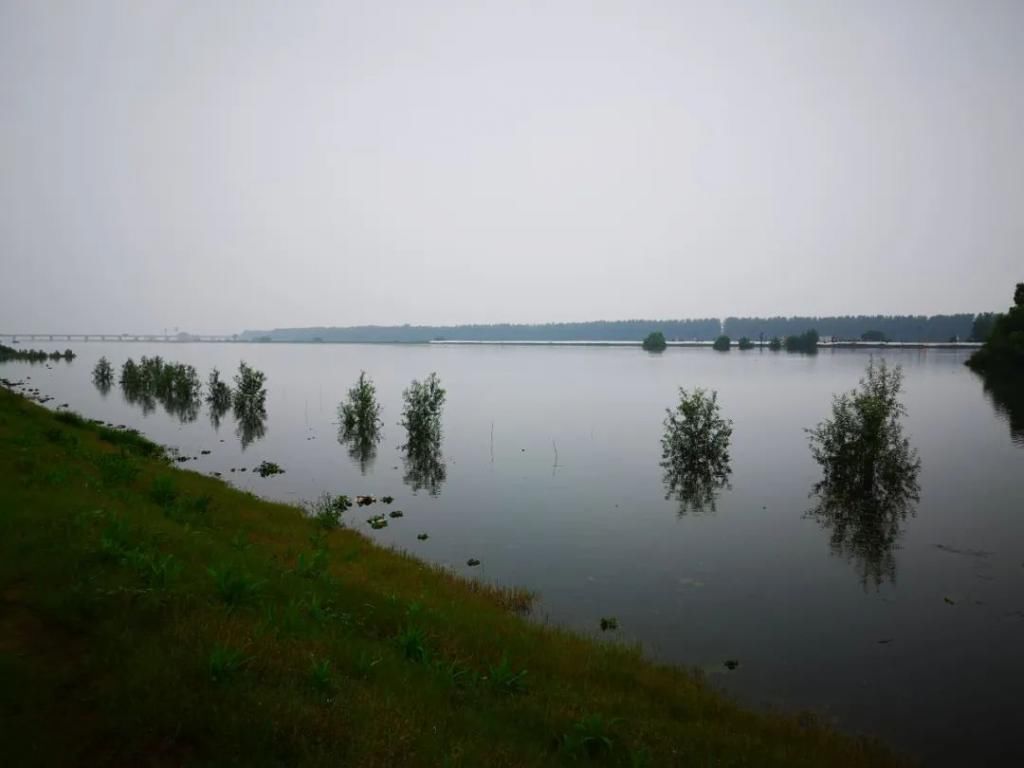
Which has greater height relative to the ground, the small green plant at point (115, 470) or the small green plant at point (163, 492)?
the small green plant at point (115, 470)

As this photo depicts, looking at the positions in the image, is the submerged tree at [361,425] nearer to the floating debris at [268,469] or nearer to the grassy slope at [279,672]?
the floating debris at [268,469]

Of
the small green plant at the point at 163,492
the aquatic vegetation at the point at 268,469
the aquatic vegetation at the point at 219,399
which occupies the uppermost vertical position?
the small green plant at the point at 163,492

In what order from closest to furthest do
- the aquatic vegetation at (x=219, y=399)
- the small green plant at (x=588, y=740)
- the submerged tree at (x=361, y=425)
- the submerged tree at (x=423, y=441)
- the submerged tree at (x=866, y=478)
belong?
the small green plant at (x=588, y=740) < the submerged tree at (x=866, y=478) < the submerged tree at (x=423, y=441) < the submerged tree at (x=361, y=425) < the aquatic vegetation at (x=219, y=399)

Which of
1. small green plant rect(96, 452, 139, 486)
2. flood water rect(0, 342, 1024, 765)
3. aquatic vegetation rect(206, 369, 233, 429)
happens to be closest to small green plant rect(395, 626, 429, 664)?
flood water rect(0, 342, 1024, 765)

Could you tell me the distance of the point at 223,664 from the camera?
319 inches

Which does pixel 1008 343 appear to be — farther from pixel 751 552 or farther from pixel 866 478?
pixel 751 552

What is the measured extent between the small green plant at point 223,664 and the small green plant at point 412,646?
3.69 meters

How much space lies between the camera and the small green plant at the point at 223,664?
8.02 metres

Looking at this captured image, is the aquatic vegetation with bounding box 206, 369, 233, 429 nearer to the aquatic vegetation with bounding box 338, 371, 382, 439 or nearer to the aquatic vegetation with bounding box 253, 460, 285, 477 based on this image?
the aquatic vegetation with bounding box 338, 371, 382, 439

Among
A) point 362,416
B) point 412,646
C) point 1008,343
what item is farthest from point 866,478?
point 1008,343

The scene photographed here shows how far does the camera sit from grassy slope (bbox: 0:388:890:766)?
7.35 meters

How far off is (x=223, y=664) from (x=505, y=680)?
213 inches

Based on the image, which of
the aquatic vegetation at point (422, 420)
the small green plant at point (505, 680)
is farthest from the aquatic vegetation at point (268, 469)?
the small green plant at point (505, 680)

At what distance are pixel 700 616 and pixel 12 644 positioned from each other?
19.0 metres
